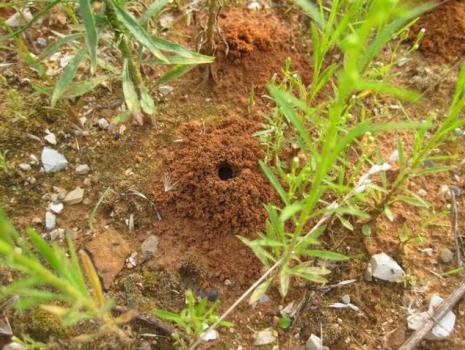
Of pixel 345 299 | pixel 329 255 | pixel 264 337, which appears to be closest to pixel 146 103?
pixel 329 255

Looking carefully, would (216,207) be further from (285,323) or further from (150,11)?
(150,11)

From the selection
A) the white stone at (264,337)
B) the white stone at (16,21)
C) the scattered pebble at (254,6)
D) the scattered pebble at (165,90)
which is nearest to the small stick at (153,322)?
the white stone at (264,337)

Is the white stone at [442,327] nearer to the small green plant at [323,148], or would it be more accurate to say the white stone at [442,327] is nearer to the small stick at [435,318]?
the small stick at [435,318]

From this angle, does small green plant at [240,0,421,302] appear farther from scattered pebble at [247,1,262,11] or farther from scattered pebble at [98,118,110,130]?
scattered pebble at [98,118,110,130]

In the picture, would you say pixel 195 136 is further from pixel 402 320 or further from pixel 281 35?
pixel 402 320

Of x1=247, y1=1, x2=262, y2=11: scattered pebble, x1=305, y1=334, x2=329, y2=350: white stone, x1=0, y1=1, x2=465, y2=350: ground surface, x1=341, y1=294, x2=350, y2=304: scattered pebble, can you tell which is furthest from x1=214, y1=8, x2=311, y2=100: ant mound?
x1=305, y1=334, x2=329, y2=350: white stone

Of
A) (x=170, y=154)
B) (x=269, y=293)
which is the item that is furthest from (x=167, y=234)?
(x=269, y=293)
